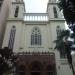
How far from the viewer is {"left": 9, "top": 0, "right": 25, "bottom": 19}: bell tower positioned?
29.1 metres

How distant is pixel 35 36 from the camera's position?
26.7 meters

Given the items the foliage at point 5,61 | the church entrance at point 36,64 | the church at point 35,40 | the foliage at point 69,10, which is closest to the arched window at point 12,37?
the church at point 35,40

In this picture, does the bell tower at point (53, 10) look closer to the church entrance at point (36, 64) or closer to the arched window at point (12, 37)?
the arched window at point (12, 37)

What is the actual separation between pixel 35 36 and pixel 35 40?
0.95 m

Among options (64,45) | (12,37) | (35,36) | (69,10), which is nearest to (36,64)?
(35,36)

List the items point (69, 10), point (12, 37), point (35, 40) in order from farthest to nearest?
point (35, 40) < point (12, 37) < point (69, 10)

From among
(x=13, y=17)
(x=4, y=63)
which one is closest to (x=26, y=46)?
(x=13, y=17)

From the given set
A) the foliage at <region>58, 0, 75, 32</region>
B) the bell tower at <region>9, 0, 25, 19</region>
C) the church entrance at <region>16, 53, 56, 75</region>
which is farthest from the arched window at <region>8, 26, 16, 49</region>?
the foliage at <region>58, 0, 75, 32</region>

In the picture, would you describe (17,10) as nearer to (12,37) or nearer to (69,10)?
(12,37)

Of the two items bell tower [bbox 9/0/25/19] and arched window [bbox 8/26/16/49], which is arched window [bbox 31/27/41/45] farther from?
bell tower [bbox 9/0/25/19]

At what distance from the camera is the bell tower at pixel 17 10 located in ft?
95.5

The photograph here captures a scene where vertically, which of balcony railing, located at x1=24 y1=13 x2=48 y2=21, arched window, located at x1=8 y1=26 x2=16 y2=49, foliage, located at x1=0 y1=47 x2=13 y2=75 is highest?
balcony railing, located at x1=24 y1=13 x2=48 y2=21

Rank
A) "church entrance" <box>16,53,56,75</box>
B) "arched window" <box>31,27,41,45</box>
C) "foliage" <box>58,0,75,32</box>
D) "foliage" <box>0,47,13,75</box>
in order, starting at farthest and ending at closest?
"arched window" <box>31,27,41,45</box> < "church entrance" <box>16,53,56,75</box> < "foliage" <box>0,47,13,75</box> < "foliage" <box>58,0,75,32</box>

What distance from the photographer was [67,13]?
839 centimetres
